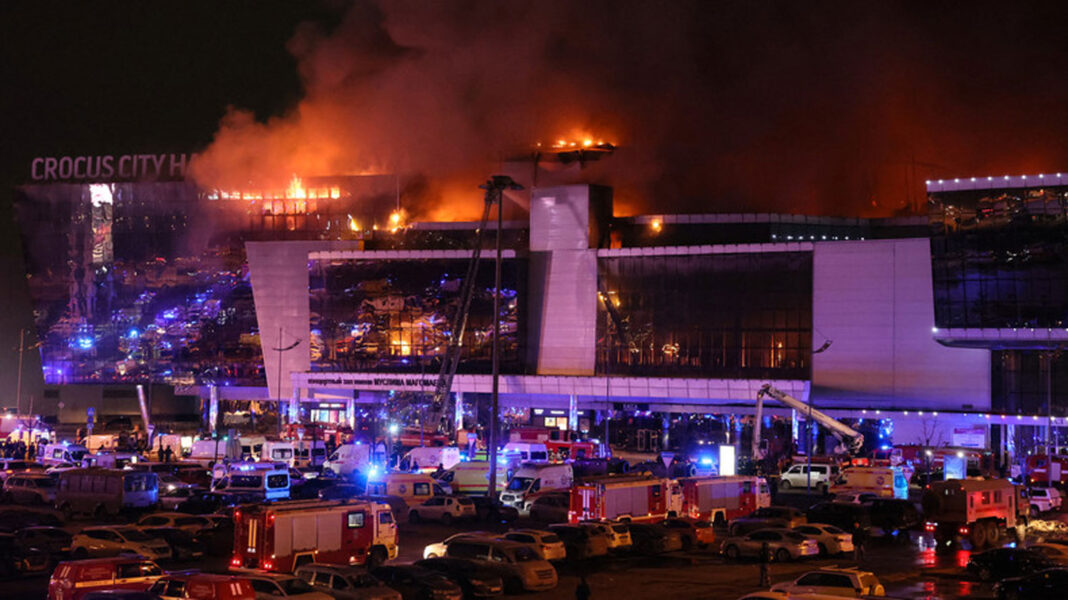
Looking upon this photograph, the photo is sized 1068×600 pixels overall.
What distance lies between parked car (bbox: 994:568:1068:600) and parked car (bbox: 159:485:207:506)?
25.8 m

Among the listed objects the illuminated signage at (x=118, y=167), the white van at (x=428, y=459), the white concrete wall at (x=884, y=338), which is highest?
the illuminated signage at (x=118, y=167)

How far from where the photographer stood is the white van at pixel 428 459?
2080 inches

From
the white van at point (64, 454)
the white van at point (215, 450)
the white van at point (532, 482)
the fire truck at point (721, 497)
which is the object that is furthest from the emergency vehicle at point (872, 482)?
the white van at point (64, 454)

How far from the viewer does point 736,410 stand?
71.6 metres

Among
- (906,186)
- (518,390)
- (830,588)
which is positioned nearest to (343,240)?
(518,390)

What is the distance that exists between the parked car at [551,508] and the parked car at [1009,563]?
13.1 metres

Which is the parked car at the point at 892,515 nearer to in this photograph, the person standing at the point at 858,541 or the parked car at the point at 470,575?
the person standing at the point at 858,541

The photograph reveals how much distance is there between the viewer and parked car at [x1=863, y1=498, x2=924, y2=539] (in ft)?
118

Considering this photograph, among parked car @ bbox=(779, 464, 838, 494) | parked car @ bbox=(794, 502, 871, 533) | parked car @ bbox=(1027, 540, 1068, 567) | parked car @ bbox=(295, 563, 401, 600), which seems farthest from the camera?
parked car @ bbox=(779, 464, 838, 494)

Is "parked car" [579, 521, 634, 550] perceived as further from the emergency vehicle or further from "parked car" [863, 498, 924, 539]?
the emergency vehicle

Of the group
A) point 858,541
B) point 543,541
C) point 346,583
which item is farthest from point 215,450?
point 346,583

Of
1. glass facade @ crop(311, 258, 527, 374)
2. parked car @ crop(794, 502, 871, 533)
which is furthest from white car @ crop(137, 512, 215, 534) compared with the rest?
glass facade @ crop(311, 258, 527, 374)

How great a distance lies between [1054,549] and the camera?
30.0 metres

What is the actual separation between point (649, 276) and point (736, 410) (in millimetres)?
9702
